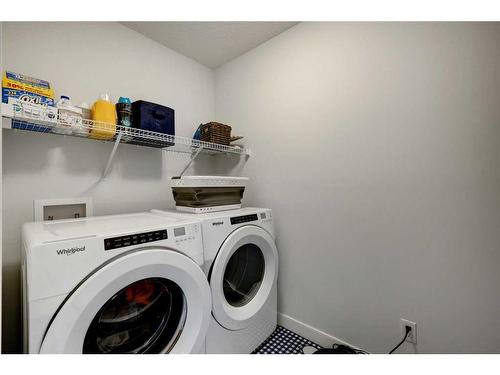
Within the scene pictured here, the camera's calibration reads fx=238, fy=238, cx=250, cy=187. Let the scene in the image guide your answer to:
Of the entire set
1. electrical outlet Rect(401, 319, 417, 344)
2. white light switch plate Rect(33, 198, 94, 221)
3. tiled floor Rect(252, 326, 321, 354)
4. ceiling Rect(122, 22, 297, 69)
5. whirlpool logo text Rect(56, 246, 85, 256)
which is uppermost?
ceiling Rect(122, 22, 297, 69)

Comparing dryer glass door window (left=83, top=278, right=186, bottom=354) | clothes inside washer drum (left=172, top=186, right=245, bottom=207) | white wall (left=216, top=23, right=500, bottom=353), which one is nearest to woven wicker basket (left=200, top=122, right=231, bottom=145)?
white wall (left=216, top=23, right=500, bottom=353)

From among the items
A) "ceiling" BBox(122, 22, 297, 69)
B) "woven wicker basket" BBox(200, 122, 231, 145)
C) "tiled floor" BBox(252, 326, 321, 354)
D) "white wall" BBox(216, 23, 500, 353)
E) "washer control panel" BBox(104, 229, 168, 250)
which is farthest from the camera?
"woven wicker basket" BBox(200, 122, 231, 145)

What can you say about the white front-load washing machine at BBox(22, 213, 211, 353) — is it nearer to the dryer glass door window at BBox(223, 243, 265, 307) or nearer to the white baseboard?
the dryer glass door window at BBox(223, 243, 265, 307)

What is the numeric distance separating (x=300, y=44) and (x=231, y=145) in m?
0.89

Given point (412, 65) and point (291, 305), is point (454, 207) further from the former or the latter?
point (291, 305)

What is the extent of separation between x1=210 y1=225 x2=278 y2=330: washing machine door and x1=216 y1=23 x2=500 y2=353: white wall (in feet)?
0.70

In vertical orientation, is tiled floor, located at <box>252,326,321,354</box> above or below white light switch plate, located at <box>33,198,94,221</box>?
below

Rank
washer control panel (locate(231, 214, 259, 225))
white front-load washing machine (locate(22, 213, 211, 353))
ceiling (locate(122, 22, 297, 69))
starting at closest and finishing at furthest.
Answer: white front-load washing machine (locate(22, 213, 211, 353)) < washer control panel (locate(231, 214, 259, 225)) < ceiling (locate(122, 22, 297, 69))

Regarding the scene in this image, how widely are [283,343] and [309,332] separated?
19 cm

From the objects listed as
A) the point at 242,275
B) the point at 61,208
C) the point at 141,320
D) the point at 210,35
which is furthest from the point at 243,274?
the point at 210,35

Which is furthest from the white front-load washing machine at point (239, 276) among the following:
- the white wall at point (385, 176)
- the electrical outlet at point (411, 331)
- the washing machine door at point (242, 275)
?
the electrical outlet at point (411, 331)

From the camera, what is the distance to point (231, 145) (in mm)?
1987

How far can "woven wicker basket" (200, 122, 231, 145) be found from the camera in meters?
1.80
